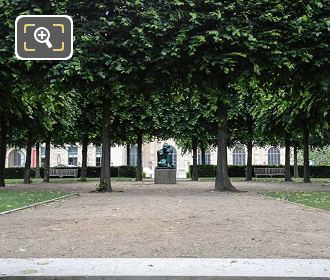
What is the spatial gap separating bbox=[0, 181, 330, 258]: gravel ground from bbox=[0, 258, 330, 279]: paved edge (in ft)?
1.86

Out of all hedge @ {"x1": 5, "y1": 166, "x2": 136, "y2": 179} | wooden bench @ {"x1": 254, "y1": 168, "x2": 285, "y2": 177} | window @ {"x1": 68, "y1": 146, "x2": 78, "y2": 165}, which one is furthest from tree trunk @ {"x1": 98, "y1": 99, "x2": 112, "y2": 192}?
window @ {"x1": 68, "y1": 146, "x2": 78, "y2": 165}

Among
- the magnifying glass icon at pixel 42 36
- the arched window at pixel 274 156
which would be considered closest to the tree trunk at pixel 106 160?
the magnifying glass icon at pixel 42 36

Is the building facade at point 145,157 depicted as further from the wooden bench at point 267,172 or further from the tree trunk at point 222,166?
the tree trunk at point 222,166

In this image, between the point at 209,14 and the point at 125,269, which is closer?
the point at 125,269

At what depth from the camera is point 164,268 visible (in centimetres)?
566

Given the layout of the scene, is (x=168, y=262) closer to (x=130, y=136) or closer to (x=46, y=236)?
(x=46, y=236)

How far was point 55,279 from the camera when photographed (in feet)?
17.3

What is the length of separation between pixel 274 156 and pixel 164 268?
74099 millimetres

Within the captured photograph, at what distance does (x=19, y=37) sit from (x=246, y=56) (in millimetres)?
11691

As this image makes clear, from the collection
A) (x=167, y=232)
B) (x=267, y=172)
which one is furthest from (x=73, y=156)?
(x=167, y=232)

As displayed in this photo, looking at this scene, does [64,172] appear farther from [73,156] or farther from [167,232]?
[167,232]

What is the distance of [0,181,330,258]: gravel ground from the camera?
6.92m

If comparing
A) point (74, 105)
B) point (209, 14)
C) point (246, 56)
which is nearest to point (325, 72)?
point (246, 56)

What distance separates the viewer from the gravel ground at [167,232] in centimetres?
692
